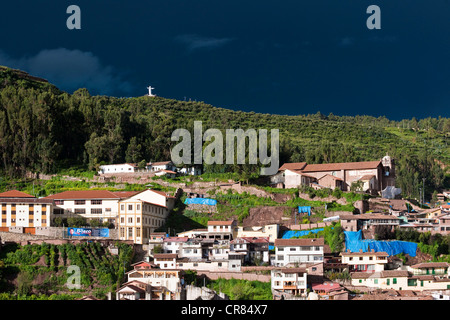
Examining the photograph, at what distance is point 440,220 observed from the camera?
69.8 m

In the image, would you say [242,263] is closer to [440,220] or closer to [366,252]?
[366,252]

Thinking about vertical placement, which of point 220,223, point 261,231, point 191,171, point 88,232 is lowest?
point 261,231

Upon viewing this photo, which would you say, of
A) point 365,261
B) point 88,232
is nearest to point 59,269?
point 88,232

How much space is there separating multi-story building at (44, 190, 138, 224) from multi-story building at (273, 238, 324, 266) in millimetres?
17918

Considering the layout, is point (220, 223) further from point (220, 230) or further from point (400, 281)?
point (400, 281)

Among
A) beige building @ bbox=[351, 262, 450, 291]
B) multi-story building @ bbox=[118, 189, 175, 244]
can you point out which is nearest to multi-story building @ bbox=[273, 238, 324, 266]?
beige building @ bbox=[351, 262, 450, 291]

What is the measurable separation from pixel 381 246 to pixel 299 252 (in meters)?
8.28

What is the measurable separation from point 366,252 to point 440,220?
10228 mm

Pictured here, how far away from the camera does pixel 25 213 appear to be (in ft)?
228

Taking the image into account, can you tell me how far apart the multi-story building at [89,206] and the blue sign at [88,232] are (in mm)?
2767

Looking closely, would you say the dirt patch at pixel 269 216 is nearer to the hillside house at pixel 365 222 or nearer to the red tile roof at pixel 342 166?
the hillside house at pixel 365 222

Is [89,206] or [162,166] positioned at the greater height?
[162,166]
